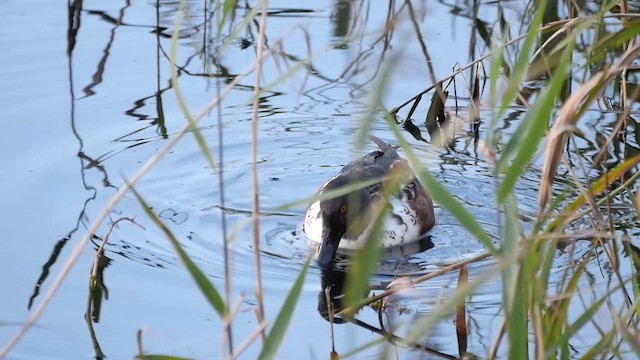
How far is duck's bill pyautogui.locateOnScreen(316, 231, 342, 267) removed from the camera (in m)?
6.07

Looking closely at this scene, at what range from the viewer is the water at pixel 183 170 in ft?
16.5

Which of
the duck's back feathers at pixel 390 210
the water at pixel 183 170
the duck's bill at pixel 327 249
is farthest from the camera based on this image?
the duck's back feathers at pixel 390 210

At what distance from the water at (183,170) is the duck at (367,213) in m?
0.13

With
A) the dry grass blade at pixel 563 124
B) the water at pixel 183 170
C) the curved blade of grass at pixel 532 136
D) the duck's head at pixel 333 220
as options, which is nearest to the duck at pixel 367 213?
the duck's head at pixel 333 220

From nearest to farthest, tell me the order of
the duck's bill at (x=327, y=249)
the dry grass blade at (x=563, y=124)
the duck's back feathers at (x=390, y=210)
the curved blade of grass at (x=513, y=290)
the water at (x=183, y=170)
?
the curved blade of grass at (x=513, y=290), the dry grass blade at (x=563, y=124), the water at (x=183, y=170), the duck's bill at (x=327, y=249), the duck's back feathers at (x=390, y=210)

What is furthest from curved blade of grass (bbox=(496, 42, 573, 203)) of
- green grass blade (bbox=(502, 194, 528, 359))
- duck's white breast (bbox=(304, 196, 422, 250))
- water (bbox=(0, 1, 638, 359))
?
duck's white breast (bbox=(304, 196, 422, 250))

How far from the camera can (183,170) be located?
273 inches

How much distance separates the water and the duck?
0.13 m

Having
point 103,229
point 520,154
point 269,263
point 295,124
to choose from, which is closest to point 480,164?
point 295,124

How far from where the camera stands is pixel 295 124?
24.7ft

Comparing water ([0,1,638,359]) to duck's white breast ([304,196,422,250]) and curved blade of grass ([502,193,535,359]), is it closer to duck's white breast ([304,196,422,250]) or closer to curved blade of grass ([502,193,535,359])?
duck's white breast ([304,196,422,250])

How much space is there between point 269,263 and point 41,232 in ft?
3.75

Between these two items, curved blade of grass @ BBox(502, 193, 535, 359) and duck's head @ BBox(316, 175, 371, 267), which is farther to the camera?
duck's head @ BBox(316, 175, 371, 267)

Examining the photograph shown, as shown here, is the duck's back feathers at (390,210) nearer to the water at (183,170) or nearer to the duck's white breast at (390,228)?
the duck's white breast at (390,228)
